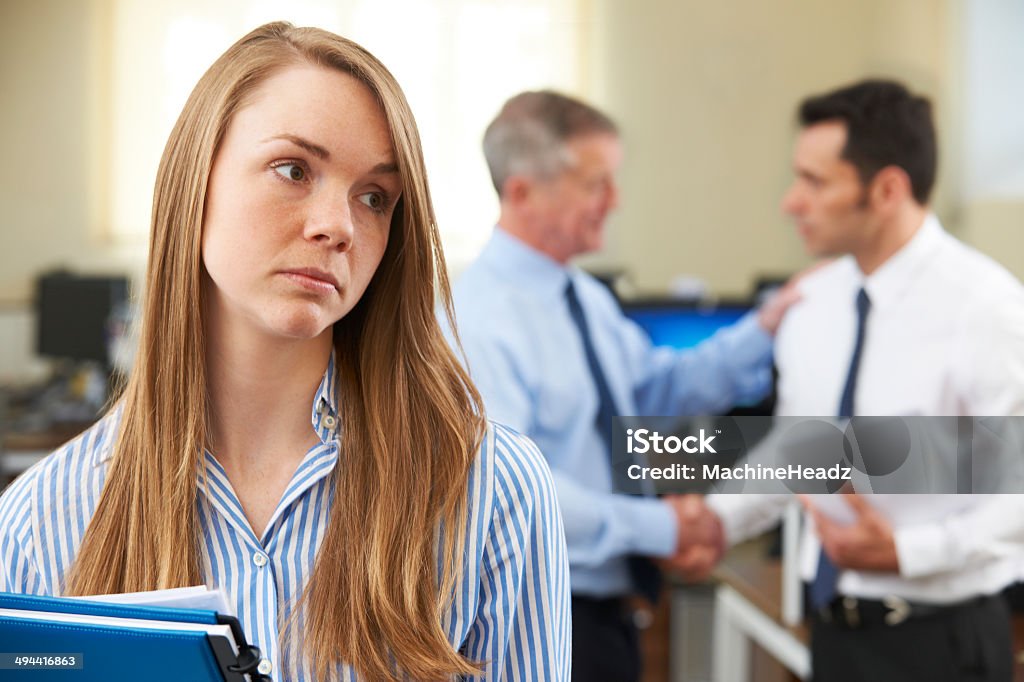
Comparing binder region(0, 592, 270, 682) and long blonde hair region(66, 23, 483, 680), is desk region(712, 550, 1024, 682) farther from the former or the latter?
binder region(0, 592, 270, 682)

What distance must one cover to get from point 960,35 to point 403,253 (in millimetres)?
1181

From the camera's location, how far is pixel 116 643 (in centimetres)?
73

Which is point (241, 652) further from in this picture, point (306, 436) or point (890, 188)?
point (890, 188)

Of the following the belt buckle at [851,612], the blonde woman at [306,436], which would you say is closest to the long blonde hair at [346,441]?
the blonde woman at [306,436]

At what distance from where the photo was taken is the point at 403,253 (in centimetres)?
93

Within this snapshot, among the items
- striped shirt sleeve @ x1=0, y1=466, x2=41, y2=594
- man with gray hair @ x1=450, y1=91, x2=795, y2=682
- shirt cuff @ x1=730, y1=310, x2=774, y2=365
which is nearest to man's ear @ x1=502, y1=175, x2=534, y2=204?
man with gray hair @ x1=450, y1=91, x2=795, y2=682

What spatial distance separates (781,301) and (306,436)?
1.00 meters

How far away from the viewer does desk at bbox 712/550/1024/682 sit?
1924 millimetres

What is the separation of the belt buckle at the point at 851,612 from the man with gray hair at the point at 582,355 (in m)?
0.28

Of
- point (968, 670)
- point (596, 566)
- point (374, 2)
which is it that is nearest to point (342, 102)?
point (374, 2)

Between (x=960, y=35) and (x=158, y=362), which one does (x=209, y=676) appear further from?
(x=960, y=35)

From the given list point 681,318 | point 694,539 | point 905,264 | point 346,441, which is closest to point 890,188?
point 905,264

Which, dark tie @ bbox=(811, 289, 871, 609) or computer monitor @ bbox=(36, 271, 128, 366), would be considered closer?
dark tie @ bbox=(811, 289, 871, 609)

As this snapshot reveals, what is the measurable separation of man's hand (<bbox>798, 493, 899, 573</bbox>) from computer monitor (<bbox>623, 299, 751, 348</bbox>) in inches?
12.8
